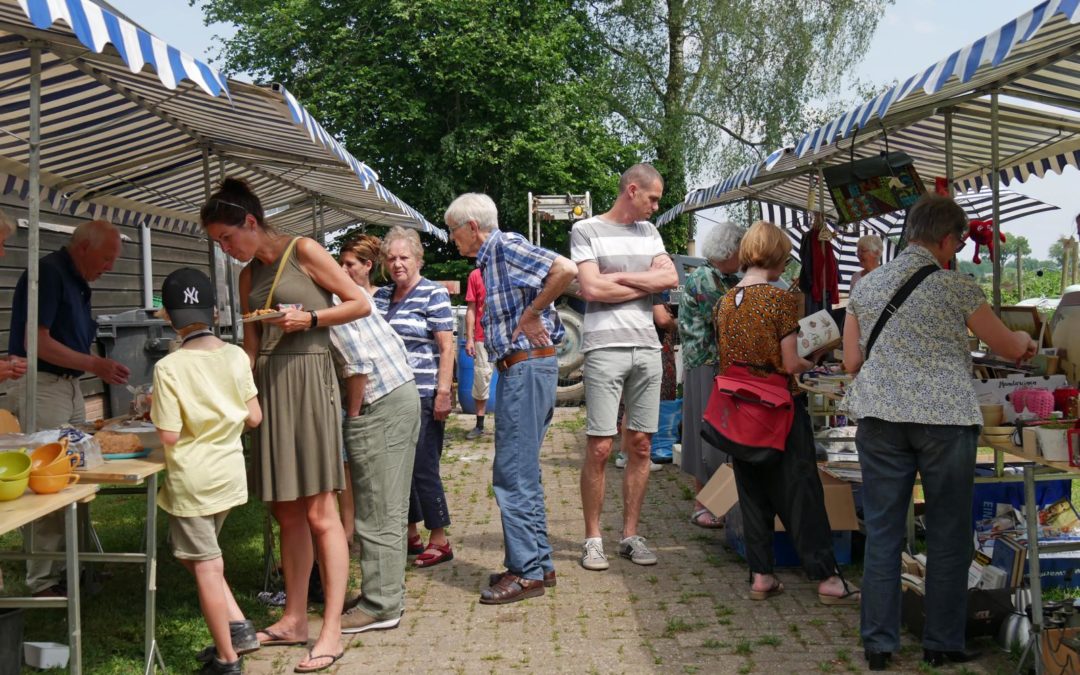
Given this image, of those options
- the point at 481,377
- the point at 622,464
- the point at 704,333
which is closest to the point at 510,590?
the point at 704,333

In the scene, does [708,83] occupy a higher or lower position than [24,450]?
higher

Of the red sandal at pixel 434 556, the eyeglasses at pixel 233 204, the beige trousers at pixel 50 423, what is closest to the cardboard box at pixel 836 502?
the red sandal at pixel 434 556

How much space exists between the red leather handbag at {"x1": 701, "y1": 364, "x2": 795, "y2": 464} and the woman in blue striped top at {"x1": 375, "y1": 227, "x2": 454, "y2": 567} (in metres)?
1.56

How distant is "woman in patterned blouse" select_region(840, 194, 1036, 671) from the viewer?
3.71 m

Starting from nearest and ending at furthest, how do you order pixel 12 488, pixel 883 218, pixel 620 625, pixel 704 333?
1. pixel 12 488
2. pixel 620 625
3. pixel 704 333
4. pixel 883 218

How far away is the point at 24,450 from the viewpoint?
334 centimetres

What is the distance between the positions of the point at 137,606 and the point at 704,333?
3619mm

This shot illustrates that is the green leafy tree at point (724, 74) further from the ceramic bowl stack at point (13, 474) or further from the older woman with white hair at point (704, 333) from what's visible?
the ceramic bowl stack at point (13, 474)

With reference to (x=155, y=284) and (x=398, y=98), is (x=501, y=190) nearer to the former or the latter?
(x=398, y=98)

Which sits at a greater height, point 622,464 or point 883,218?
point 883,218

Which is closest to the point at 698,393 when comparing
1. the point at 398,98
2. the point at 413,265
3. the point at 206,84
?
the point at 413,265

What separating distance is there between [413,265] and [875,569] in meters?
2.90

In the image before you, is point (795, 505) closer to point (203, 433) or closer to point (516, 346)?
point (516, 346)

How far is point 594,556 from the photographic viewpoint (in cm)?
543
